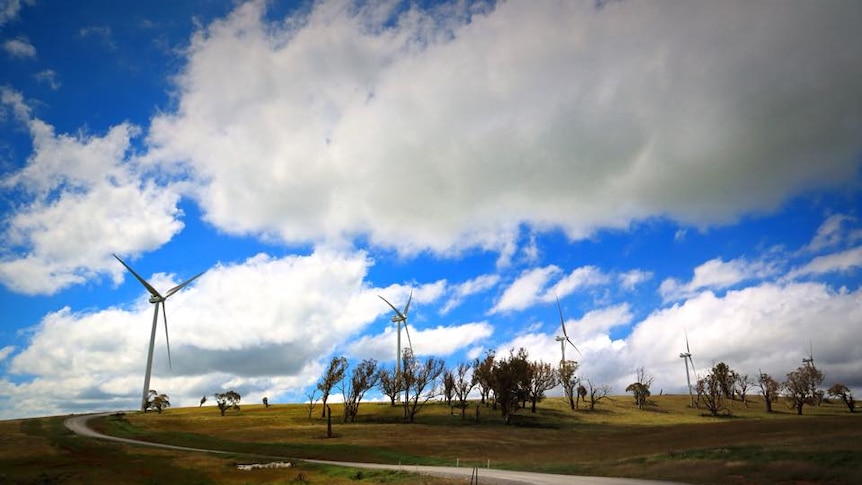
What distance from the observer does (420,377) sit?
11875 cm

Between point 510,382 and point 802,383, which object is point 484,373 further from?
point 802,383

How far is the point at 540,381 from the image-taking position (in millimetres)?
130625

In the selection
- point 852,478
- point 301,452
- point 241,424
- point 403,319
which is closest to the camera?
point 852,478

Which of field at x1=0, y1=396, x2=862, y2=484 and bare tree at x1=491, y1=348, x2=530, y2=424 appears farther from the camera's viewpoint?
bare tree at x1=491, y1=348, x2=530, y2=424

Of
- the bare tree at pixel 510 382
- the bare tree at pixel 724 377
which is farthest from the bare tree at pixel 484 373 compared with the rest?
the bare tree at pixel 724 377

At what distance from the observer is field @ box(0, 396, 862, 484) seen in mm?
37750

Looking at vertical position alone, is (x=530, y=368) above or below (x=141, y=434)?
above

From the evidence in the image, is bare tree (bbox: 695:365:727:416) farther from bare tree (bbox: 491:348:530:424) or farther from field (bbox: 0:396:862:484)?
bare tree (bbox: 491:348:530:424)

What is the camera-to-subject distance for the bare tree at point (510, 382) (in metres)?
109

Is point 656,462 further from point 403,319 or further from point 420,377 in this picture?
point 403,319

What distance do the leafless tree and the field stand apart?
5.35 meters

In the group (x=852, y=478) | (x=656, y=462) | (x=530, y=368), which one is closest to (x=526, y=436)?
(x=530, y=368)

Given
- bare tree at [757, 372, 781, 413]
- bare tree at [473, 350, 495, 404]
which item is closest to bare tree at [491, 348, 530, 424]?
bare tree at [473, 350, 495, 404]

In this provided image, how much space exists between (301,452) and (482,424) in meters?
47.7
